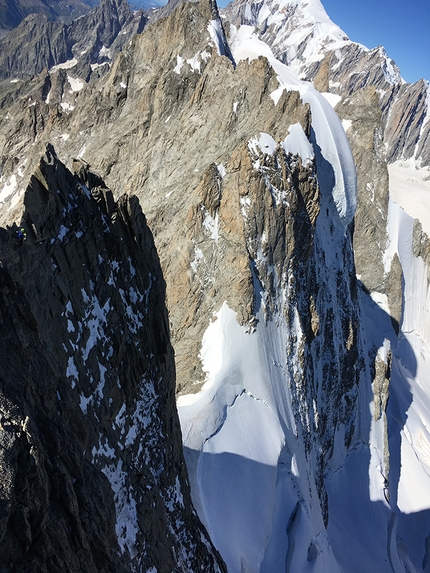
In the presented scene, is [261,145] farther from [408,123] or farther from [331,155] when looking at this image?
[408,123]

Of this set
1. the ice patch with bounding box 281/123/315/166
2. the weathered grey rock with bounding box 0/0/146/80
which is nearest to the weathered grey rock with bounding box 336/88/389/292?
the ice patch with bounding box 281/123/315/166

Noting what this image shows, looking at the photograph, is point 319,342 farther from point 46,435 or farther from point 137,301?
point 46,435

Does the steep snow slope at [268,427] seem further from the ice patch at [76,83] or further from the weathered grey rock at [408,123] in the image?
the weathered grey rock at [408,123]

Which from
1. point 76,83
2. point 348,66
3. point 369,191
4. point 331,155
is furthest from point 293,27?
point 331,155

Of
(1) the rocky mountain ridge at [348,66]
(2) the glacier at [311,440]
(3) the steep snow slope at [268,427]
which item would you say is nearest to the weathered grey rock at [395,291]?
(2) the glacier at [311,440]

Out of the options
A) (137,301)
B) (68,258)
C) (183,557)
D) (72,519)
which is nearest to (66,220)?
(68,258)
